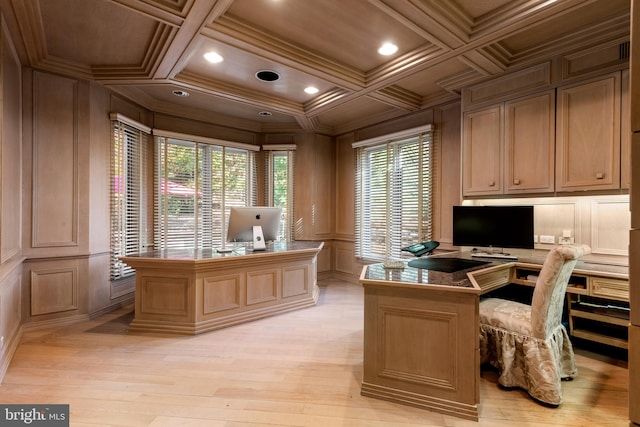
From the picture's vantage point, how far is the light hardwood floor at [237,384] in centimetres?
203

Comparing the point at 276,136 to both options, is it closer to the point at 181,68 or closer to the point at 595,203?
the point at 181,68

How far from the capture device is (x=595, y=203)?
3.08 metres

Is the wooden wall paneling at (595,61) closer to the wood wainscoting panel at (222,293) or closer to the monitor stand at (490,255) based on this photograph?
the monitor stand at (490,255)

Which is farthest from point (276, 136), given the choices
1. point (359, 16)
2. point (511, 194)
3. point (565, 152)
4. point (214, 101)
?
point (565, 152)

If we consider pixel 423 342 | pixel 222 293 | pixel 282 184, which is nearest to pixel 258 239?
pixel 222 293

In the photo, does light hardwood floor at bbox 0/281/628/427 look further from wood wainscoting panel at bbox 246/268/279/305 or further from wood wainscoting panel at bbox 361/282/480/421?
wood wainscoting panel at bbox 246/268/279/305

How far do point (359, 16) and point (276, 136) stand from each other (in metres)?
3.45

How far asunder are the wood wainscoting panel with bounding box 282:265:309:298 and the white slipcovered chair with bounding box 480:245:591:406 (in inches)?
94.6

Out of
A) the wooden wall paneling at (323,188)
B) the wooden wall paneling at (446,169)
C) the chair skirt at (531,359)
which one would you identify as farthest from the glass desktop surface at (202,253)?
the chair skirt at (531,359)

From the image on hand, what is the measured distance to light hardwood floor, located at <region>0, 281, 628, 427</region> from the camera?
203 cm

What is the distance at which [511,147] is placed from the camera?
3410 millimetres

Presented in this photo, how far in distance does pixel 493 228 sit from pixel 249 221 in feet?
9.45

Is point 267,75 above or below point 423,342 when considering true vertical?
above

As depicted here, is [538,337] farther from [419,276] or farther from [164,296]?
[164,296]
